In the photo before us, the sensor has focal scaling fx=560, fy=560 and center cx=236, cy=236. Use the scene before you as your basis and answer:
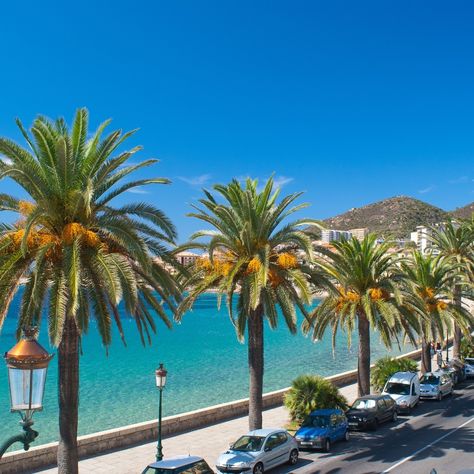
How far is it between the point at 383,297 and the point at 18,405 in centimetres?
2087

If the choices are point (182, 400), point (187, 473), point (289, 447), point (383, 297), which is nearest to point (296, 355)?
point (182, 400)

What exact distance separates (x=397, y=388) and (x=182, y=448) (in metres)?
12.0

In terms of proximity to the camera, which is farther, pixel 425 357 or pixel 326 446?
pixel 425 357

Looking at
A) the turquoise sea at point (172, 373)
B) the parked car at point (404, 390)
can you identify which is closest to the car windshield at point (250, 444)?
the parked car at point (404, 390)

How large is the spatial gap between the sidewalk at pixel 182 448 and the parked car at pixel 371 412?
9.45 feet

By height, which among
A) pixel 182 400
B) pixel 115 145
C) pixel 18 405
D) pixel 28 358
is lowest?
pixel 182 400

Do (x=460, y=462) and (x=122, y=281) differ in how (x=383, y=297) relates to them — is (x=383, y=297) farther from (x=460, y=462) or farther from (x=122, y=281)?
(x=122, y=281)

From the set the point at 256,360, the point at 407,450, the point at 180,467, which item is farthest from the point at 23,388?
the point at 407,450

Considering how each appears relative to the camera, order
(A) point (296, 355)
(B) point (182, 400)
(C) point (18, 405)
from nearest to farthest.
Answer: (C) point (18, 405) < (B) point (182, 400) < (A) point (296, 355)

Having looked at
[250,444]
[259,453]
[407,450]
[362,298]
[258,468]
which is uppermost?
[362,298]

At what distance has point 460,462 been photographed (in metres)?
17.4

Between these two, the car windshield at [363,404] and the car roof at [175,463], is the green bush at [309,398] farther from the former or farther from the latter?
the car roof at [175,463]

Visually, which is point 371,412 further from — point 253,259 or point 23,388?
point 23,388

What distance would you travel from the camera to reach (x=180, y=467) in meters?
13.8
